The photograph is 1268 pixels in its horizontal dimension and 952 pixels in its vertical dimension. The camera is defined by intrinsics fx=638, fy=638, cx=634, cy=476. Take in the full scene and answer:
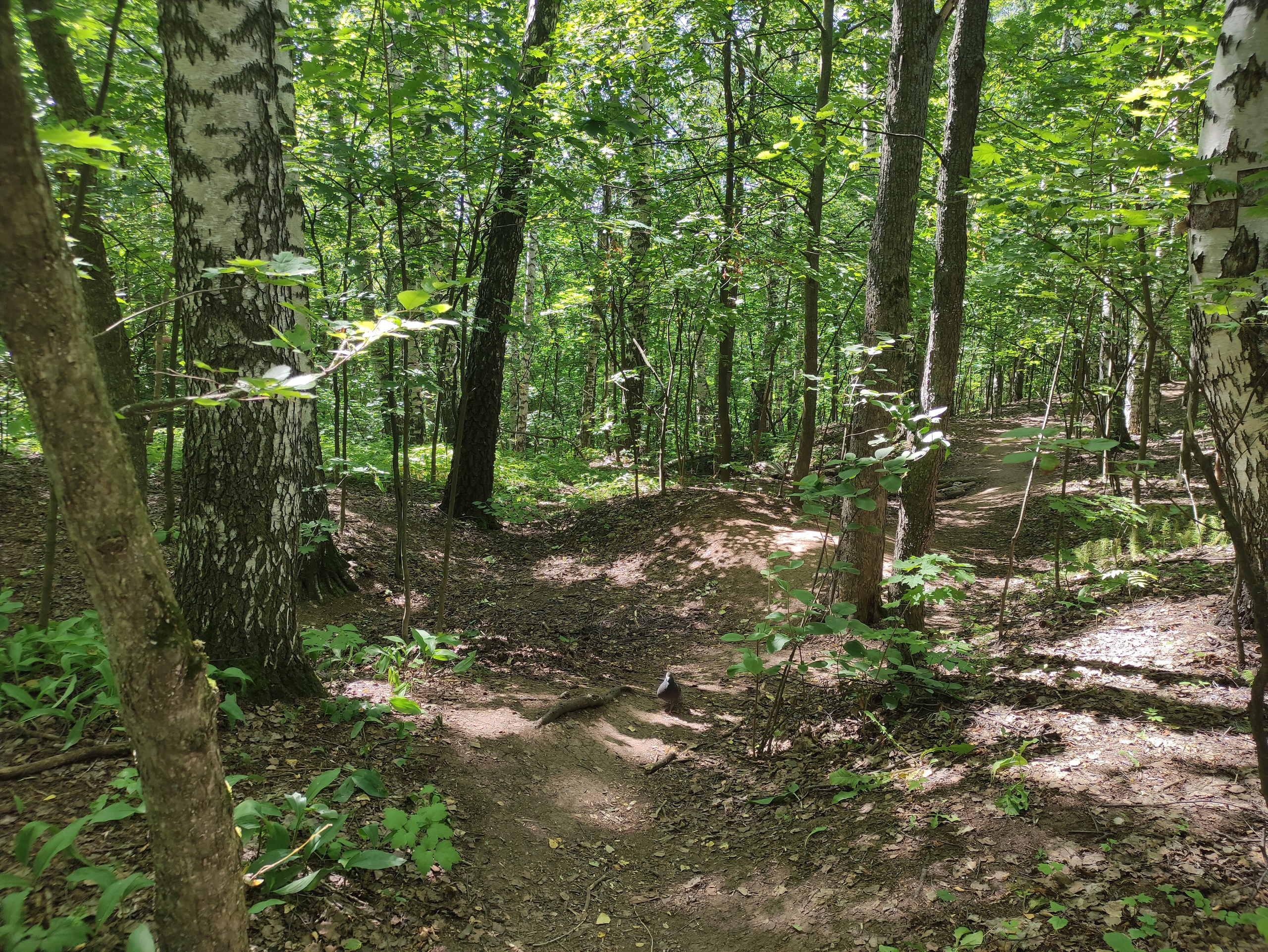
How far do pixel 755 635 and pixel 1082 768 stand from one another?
161 centimetres

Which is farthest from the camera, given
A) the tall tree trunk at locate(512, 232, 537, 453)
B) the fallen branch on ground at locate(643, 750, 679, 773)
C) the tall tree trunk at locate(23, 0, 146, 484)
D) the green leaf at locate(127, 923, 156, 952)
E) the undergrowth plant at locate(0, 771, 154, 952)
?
the tall tree trunk at locate(512, 232, 537, 453)

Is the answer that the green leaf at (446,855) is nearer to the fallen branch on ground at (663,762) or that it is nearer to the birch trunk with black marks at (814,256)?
the fallen branch on ground at (663,762)

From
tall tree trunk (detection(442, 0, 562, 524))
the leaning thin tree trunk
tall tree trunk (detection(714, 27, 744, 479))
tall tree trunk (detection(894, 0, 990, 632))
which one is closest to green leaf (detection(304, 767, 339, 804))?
the leaning thin tree trunk

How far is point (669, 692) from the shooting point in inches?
196

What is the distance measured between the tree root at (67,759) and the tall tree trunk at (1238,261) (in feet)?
15.5

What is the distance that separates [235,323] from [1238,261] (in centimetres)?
466

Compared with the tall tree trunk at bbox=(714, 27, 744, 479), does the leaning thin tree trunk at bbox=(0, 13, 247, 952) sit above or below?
below

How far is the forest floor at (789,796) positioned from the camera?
2.22 meters

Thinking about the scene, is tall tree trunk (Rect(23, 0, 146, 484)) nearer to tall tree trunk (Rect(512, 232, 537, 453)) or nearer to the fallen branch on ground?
the fallen branch on ground

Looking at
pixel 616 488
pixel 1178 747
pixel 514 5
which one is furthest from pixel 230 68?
pixel 616 488

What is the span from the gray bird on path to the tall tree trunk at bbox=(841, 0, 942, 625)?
1537mm

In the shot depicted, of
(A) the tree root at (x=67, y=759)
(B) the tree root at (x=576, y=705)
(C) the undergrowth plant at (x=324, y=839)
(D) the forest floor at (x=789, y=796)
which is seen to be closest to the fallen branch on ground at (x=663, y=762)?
(D) the forest floor at (x=789, y=796)

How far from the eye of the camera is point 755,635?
3.74 metres

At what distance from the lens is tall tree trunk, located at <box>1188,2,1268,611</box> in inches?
111
